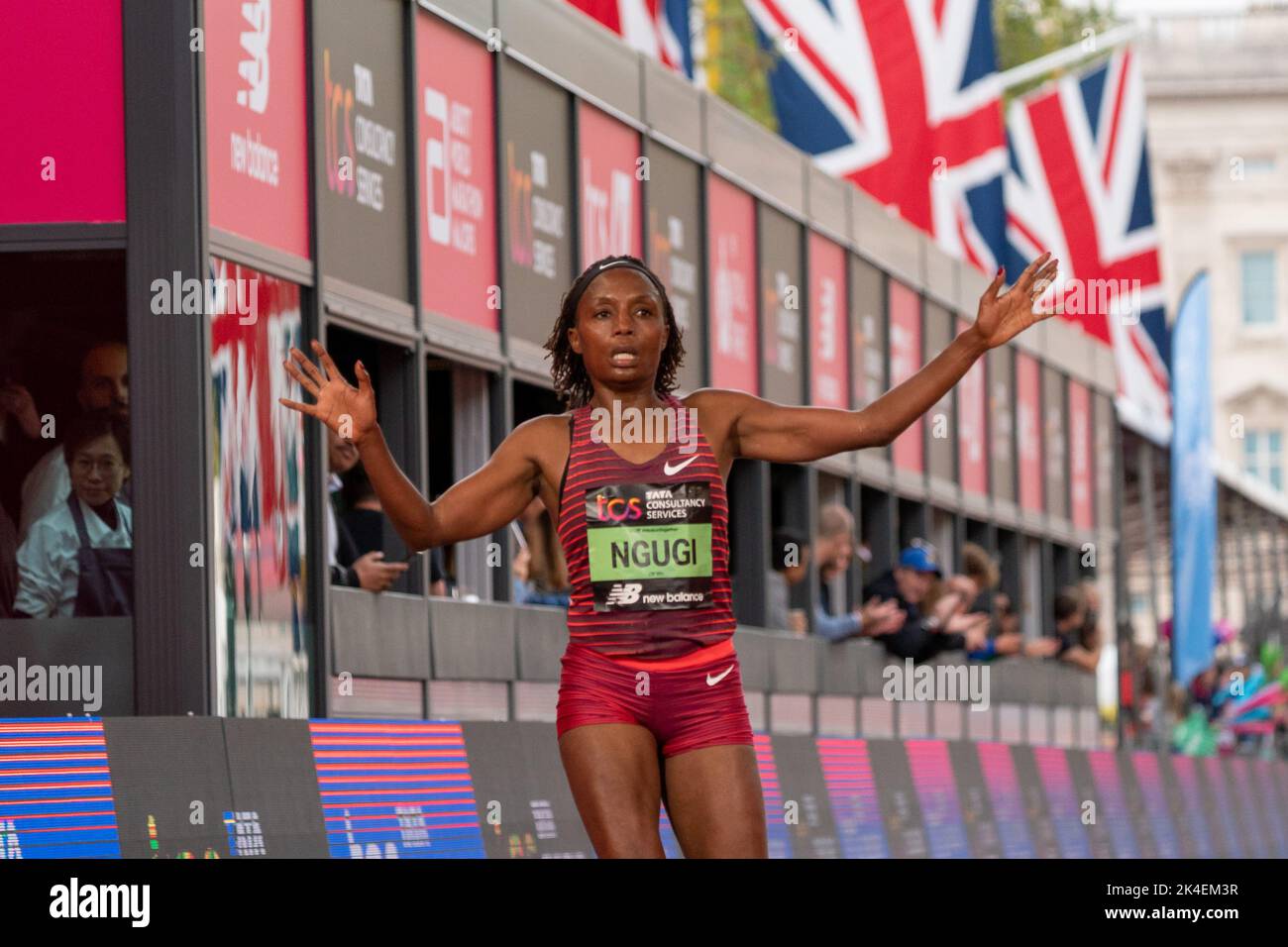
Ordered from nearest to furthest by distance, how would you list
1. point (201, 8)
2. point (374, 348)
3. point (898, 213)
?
point (201, 8)
point (374, 348)
point (898, 213)

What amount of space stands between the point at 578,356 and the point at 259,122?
5642 millimetres

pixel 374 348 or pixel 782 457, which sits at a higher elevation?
pixel 374 348

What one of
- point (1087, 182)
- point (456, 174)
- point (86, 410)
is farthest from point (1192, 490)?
point (86, 410)

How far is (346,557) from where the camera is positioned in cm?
1413

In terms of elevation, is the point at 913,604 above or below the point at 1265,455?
below

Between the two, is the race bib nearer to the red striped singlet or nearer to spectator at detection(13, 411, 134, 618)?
the red striped singlet

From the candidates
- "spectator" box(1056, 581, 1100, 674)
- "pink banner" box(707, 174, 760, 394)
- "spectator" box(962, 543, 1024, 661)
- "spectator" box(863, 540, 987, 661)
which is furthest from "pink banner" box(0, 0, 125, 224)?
"spectator" box(1056, 581, 1100, 674)

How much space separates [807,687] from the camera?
71.0 feet

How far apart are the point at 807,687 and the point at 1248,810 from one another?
25.0 feet

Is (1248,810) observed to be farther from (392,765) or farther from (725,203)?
(392,765)

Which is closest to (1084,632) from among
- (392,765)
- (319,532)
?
(319,532)

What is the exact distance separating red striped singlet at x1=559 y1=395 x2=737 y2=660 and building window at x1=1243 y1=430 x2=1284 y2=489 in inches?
3256

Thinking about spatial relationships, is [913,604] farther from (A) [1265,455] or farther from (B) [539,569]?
(A) [1265,455]

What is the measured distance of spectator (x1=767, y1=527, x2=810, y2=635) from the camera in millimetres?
20281
